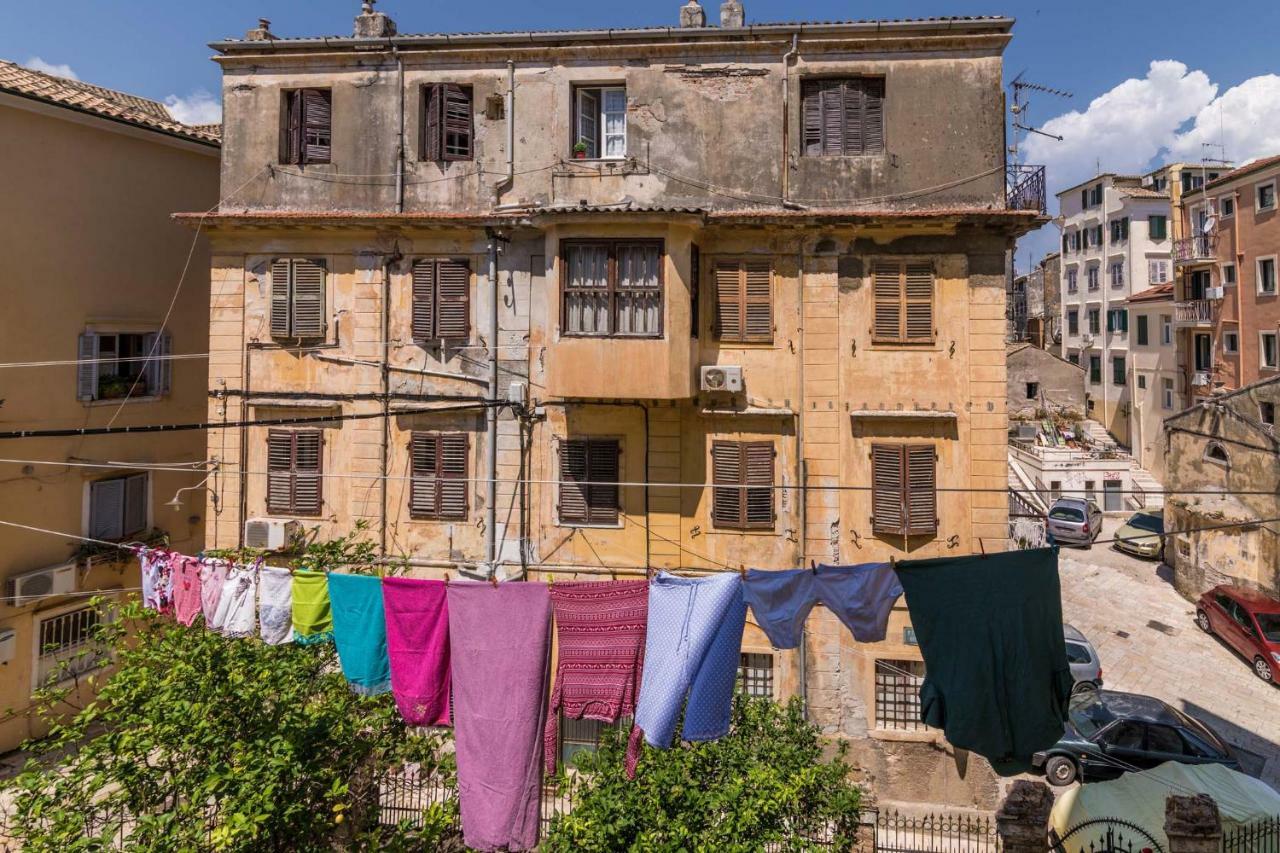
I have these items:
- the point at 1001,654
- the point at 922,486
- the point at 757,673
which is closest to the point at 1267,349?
the point at 922,486

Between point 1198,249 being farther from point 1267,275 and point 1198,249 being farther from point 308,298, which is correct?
point 308,298

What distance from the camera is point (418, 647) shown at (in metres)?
9.15

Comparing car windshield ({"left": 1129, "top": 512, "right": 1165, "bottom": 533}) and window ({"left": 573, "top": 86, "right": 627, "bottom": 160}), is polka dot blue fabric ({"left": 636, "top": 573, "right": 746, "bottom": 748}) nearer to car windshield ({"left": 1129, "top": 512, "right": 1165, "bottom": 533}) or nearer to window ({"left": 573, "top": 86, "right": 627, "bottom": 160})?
window ({"left": 573, "top": 86, "right": 627, "bottom": 160})

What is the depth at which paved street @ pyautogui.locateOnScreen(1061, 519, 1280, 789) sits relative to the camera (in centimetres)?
1750

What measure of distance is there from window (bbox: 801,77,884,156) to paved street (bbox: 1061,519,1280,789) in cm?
1582

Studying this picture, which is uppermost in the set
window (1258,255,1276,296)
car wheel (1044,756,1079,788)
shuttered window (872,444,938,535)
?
window (1258,255,1276,296)

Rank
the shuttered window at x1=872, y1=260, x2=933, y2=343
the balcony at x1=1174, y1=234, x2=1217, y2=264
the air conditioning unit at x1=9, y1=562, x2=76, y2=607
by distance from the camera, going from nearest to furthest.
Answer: the shuttered window at x1=872, y1=260, x2=933, y2=343, the air conditioning unit at x1=9, y1=562, x2=76, y2=607, the balcony at x1=1174, y1=234, x2=1217, y2=264

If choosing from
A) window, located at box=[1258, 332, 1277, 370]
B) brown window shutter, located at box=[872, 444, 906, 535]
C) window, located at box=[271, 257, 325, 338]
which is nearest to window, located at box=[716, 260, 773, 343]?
brown window shutter, located at box=[872, 444, 906, 535]

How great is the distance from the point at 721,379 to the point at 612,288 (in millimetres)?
2825

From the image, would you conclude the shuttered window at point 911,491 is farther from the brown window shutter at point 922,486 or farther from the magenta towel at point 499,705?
the magenta towel at point 499,705

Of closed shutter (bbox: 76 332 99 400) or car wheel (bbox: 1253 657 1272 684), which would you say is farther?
car wheel (bbox: 1253 657 1272 684)

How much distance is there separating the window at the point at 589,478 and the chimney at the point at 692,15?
29.8ft

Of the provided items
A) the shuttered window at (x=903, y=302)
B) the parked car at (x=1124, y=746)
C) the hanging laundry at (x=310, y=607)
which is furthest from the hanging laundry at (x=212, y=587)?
the parked car at (x=1124, y=746)

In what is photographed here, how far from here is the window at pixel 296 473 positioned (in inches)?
629
